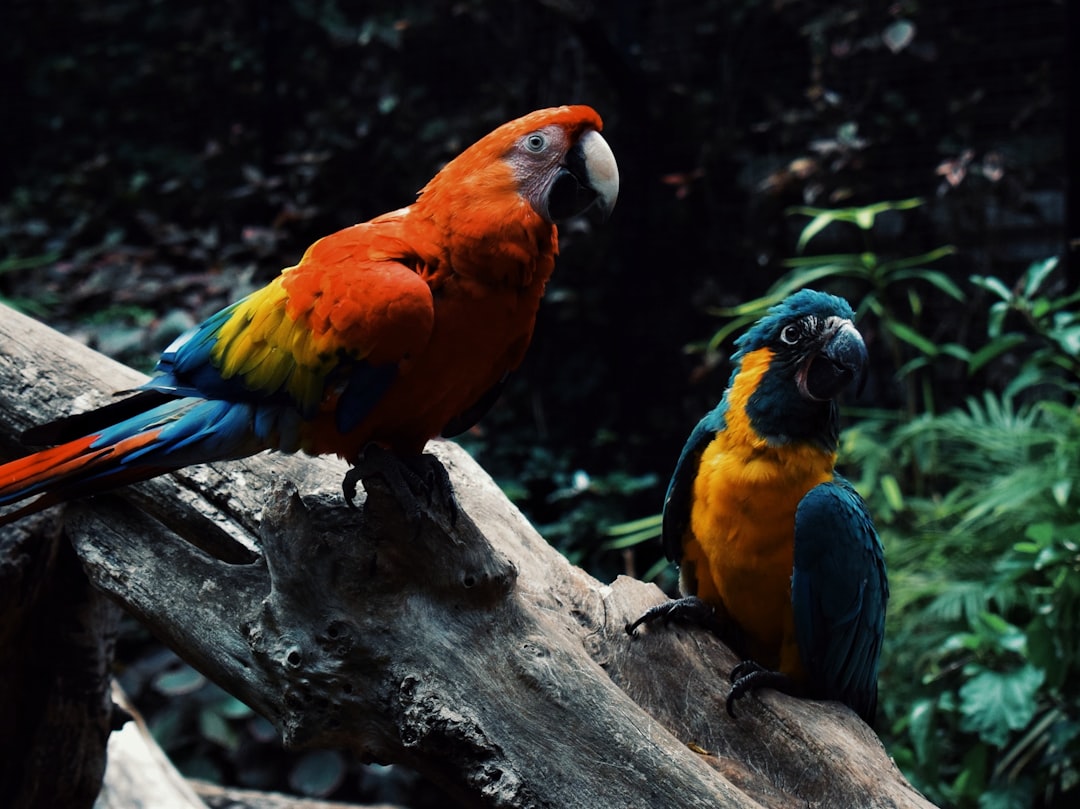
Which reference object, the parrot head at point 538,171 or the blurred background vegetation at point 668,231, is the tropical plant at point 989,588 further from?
the parrot head at point 538,171

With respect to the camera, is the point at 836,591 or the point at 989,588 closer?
the point at 836,591

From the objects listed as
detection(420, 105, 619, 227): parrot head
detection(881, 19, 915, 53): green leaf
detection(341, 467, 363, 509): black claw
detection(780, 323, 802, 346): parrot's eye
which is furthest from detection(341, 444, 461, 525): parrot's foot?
detection(881, 19, 915, 53): green leaf

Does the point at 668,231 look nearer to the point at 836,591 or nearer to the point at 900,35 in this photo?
the point at 900,35

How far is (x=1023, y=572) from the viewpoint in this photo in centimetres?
200

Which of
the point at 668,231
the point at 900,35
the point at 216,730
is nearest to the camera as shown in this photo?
the point at 216,730

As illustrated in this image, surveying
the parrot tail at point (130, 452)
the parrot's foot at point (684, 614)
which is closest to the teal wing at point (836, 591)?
the parrot's foot at point (684, 614)

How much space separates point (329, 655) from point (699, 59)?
258 cm

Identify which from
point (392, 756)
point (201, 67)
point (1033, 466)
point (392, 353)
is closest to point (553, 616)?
point (392, 756)

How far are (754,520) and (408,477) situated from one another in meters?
0.52

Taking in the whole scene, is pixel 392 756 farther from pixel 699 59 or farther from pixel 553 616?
pixel 699 59

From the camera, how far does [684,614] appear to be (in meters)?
1.40

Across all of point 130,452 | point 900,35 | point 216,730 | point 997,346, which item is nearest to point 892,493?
point 997,346

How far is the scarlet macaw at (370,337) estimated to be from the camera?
1.10m

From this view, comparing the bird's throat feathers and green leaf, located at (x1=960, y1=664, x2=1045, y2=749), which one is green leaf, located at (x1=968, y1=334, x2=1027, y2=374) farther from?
the bird's throat feathers
